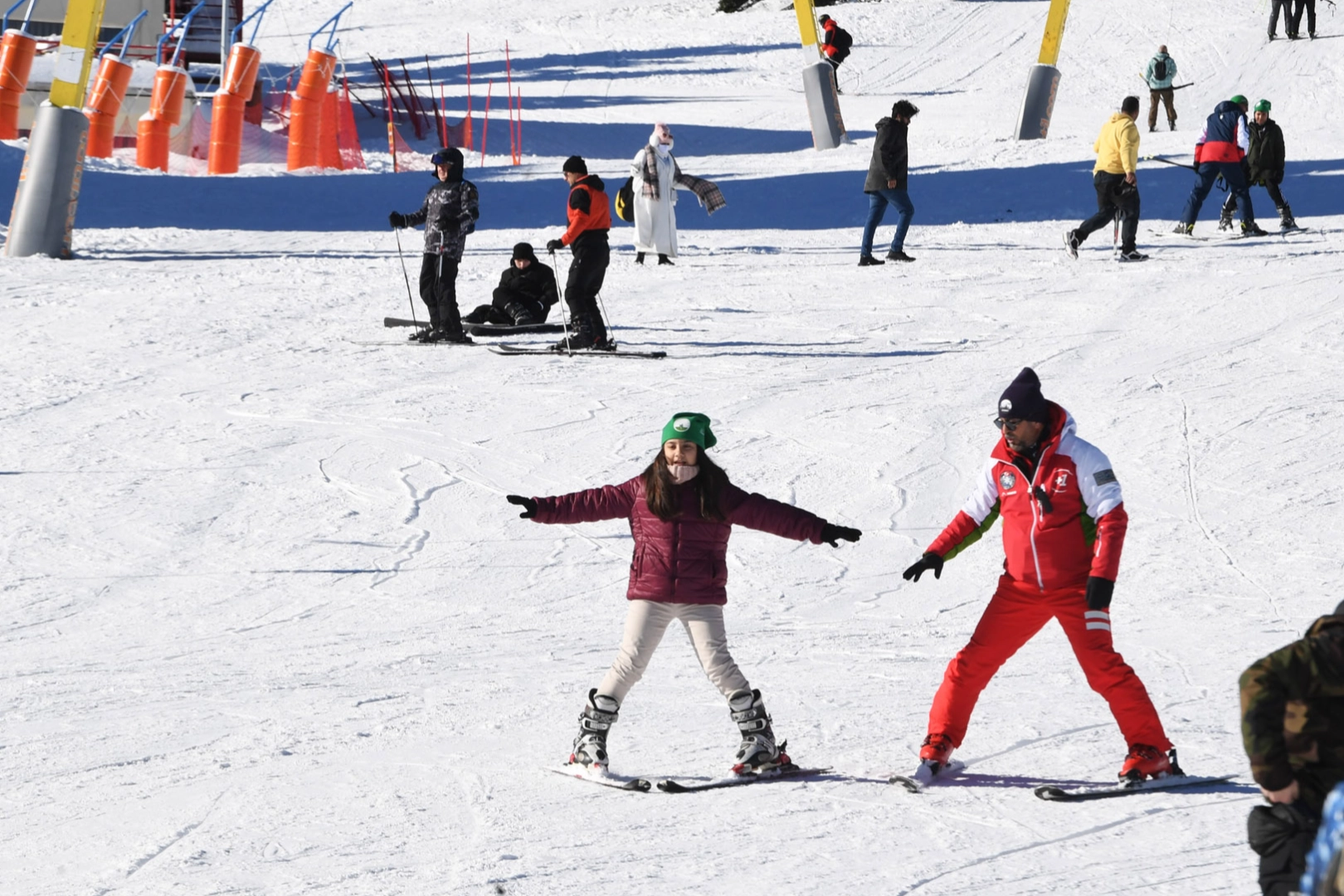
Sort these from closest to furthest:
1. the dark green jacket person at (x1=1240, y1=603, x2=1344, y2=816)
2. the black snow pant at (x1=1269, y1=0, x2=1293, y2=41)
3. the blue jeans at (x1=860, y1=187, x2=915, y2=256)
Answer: the dark green jacket person at (x1=1240, y1=603, x2=1344, y2=816) < the blue jeans at (x1=860, y1=187, x2=915, y2=256) < the black snow pant at (x1=1269, y1=0, x2=1293, y2=41)

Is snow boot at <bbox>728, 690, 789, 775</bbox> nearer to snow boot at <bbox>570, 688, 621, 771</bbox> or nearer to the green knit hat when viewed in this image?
snow boot at <bbox>570, 688, 621, 771</bbox>

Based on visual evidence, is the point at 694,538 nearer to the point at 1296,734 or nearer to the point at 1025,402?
the point at 1025,402

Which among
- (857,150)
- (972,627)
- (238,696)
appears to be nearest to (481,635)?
(238,696)

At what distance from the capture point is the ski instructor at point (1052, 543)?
4766 millimetres

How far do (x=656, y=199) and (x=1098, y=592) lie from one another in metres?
11.5

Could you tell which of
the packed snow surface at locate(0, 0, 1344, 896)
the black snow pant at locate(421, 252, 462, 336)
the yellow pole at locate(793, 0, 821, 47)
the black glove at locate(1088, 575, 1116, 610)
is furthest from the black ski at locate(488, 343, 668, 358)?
the yellow pole at locate(793, 0, 821, 47)

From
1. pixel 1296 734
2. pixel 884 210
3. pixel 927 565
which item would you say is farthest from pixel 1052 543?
pixel 884 210

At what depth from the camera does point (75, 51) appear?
→ 15.9 meters

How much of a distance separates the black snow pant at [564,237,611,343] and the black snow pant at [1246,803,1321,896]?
8.56m

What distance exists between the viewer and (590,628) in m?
7.17

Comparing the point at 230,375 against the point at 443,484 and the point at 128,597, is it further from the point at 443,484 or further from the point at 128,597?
the point at 128,597

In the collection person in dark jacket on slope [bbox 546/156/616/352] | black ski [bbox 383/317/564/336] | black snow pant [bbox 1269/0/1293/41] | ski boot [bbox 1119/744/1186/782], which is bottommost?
ski boot [bbox 1119/744/1186/782]

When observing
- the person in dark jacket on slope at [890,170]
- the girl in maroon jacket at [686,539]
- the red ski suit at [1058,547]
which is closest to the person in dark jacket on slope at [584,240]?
the person in dark jacket on slope at [890,170]

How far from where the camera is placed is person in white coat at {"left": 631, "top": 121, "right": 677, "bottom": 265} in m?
15.6
